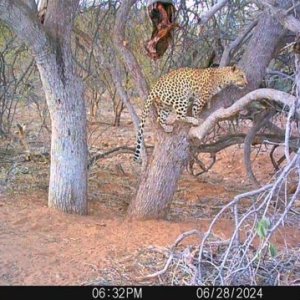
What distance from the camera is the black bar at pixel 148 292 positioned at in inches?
145

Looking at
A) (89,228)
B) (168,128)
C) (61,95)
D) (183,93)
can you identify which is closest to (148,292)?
Result: (89,228)

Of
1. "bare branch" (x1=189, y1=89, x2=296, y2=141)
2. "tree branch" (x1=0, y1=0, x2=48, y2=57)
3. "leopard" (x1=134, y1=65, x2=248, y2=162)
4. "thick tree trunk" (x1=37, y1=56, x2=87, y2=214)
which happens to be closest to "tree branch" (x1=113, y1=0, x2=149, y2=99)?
"leopard" (x1=134, y1=65, x2=248, y2=162)

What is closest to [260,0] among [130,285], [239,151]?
[130,285]

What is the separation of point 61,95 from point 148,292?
2.53m

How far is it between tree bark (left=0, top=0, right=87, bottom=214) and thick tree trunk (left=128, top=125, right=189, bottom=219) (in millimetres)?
619

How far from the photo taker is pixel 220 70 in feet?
20.4

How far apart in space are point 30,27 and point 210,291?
2.98 m

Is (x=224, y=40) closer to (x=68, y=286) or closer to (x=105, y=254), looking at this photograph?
(x=105, y=254)

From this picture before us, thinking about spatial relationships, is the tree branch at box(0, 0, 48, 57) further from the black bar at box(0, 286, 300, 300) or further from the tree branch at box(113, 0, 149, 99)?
Result: the black bar at box(0, 286, 300, 300)

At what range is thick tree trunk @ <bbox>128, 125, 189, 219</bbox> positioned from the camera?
5.79 m

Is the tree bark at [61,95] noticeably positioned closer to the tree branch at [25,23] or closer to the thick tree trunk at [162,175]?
the tree branch at [25,23]

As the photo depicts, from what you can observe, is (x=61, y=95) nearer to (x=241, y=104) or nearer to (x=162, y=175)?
(x=162, y=175)

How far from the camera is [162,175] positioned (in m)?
5.84

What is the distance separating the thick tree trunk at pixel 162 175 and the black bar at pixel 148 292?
2.01 metres
